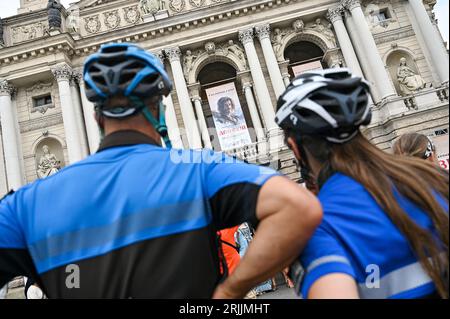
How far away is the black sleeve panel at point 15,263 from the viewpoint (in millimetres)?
1745

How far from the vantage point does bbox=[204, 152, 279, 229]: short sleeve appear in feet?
4.97

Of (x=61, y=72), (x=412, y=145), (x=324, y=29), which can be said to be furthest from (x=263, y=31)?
(x=412, y=145)

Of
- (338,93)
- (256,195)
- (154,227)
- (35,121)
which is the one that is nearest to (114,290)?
(154,227)

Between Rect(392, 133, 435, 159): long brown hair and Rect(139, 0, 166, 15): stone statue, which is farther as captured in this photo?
Rect(139, 0, 166, 15): stone statue

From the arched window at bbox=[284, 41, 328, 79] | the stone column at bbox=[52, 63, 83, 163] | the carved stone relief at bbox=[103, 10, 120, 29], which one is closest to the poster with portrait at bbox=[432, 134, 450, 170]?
the stone column at bbox=[52, 63, 83, 163]

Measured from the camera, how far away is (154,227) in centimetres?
158

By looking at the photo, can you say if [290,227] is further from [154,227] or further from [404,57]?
[404,57]

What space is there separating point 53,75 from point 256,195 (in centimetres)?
2346

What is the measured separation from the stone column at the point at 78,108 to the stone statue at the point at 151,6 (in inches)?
216

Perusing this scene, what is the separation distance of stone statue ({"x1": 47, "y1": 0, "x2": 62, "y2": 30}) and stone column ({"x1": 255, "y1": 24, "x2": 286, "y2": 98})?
11.4m

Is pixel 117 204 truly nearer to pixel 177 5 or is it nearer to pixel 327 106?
pixel 327 106

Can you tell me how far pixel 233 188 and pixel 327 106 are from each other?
27.0 inches

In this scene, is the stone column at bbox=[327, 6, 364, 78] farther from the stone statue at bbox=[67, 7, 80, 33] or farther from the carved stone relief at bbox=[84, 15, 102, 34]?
the stone statue at bbox=[67, 7, 80, 33]

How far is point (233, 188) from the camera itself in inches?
61.4
